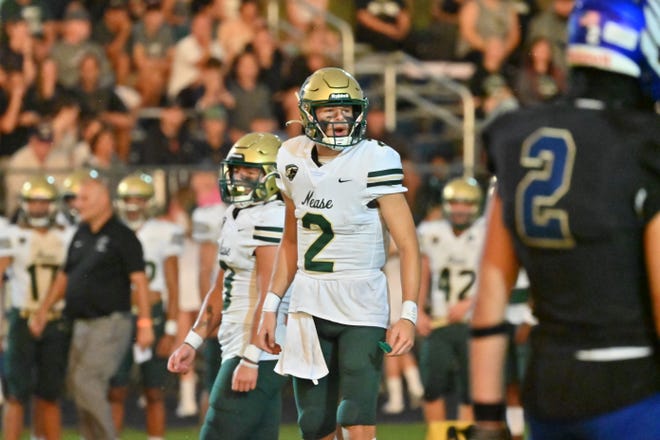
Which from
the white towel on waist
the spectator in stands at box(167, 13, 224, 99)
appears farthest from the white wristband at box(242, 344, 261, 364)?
the spectator in stands at box(167, 13, 224, 99)

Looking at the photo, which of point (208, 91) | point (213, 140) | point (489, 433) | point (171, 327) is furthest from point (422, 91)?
point (489, 433)

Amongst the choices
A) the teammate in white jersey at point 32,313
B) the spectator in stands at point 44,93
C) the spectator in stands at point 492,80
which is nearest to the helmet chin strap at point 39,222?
the teammate in white jersey at point 32,313

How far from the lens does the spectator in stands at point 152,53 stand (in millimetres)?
14750

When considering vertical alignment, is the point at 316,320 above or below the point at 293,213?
below

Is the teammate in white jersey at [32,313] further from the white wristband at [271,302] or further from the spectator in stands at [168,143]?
the white wristband at [271,302]

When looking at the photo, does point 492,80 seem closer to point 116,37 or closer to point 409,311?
point 116,37

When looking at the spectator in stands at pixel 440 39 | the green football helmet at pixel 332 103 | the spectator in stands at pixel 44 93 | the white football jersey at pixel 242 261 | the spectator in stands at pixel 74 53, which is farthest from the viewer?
the spectator in stands at pixel 440 39

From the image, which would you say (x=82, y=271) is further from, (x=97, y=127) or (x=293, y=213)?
(x=97, y=127)

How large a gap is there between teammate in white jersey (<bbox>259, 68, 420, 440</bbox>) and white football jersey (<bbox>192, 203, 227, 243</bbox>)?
482cm

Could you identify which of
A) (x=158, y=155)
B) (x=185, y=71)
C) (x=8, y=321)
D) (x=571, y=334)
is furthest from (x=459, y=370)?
(x=571, y=334)

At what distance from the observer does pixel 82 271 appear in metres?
A: 9.38

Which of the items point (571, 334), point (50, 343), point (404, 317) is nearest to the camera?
point (571, 334)

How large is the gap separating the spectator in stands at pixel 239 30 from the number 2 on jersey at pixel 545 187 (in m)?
11.4

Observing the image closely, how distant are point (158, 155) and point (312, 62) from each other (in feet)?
6.59
